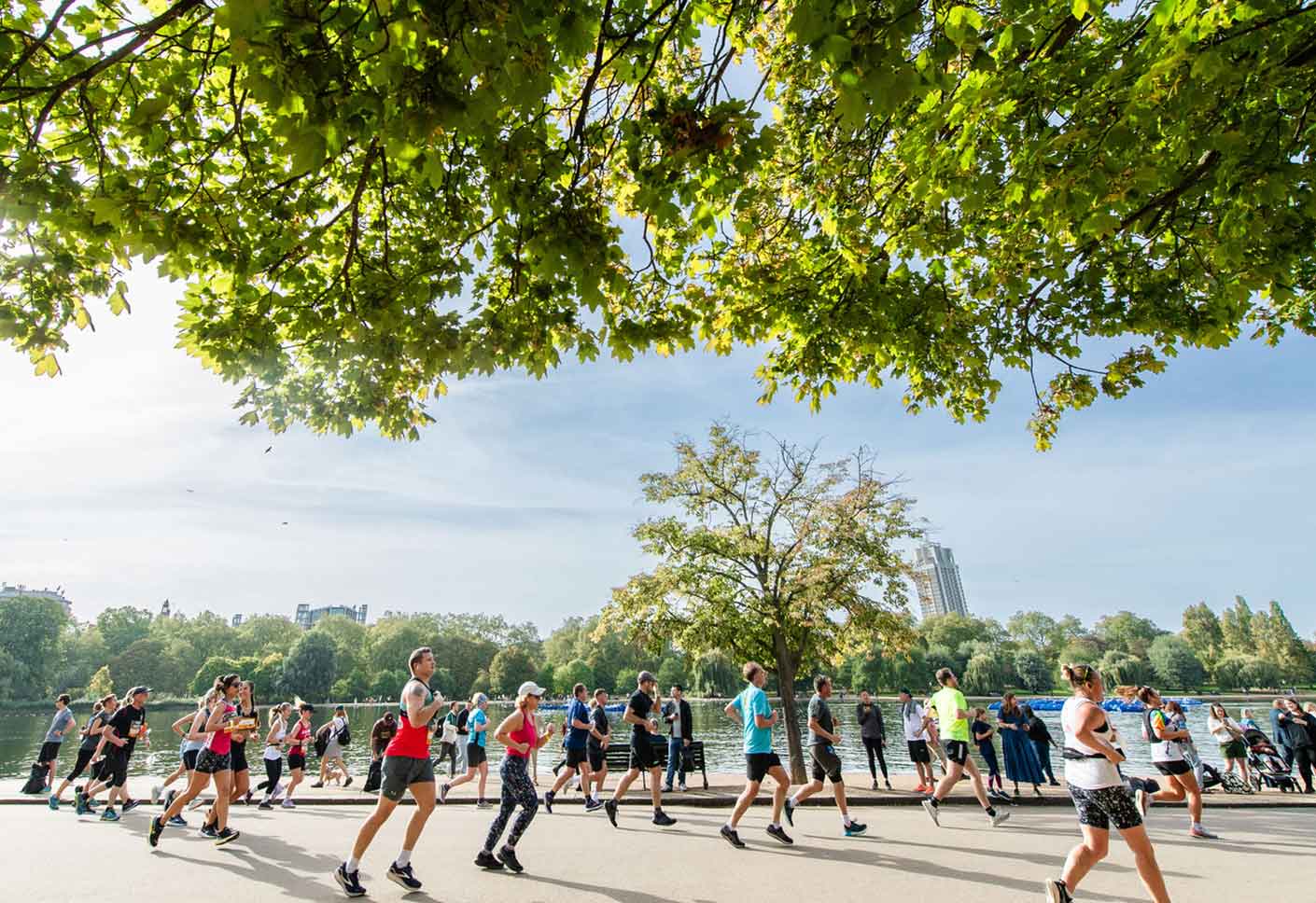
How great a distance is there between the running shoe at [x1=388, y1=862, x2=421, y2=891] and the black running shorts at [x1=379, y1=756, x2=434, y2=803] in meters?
0.51

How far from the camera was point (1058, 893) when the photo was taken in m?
4.92

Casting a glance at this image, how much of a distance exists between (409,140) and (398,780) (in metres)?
5.19

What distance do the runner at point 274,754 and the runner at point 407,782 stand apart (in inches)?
263

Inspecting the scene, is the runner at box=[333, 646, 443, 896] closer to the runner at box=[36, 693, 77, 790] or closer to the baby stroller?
the runner at box=[36, 693, 77, 790]

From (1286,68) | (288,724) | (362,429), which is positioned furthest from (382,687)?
(1286,68)

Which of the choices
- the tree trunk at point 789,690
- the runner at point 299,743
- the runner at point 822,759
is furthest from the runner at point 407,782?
the tree trunk at point 789,690

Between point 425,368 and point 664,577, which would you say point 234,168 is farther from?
point 664,577

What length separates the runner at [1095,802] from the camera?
186 inches

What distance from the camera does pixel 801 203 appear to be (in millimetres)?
7375

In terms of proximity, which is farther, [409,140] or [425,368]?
[425,368]

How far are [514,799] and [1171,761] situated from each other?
26.5ft

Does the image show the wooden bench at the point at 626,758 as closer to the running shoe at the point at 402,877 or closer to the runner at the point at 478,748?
the runner at the point at 478,748

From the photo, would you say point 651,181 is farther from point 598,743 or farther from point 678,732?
point 678,732

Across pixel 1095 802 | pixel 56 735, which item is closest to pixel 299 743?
pixel 56 735
